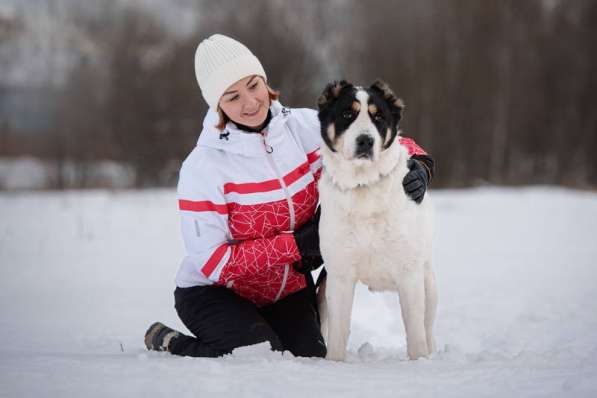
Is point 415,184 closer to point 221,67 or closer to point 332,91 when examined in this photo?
point 332,91

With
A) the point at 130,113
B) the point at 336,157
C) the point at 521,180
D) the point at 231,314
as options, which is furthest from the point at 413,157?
the point at 521,180

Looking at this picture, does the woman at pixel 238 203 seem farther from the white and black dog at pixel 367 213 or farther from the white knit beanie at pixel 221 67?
the white and black dog at pixel 367 213

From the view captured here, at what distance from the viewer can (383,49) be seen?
637 inches

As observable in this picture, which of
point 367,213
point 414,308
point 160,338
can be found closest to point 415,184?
point 367,213

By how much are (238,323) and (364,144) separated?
1.28 meters

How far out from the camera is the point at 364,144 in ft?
8.24

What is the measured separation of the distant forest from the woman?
1146 centimetres

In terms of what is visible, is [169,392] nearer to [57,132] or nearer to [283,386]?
Result: [283,386]

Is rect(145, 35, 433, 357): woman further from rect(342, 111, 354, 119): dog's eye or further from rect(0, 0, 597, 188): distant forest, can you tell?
rect(0, 0, 597, 188): distant forest

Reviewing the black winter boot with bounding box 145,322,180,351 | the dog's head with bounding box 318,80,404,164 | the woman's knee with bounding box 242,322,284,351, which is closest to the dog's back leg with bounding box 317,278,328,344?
the woman's knee with bounding box 242,322,284,351

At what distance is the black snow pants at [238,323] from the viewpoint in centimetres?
298

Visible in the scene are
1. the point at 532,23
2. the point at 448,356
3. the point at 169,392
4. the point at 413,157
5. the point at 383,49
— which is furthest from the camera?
the point at 532,23

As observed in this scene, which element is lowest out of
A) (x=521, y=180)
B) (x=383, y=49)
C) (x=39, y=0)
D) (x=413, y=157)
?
(x=521, y=180)

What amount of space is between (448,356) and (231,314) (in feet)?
4.03
